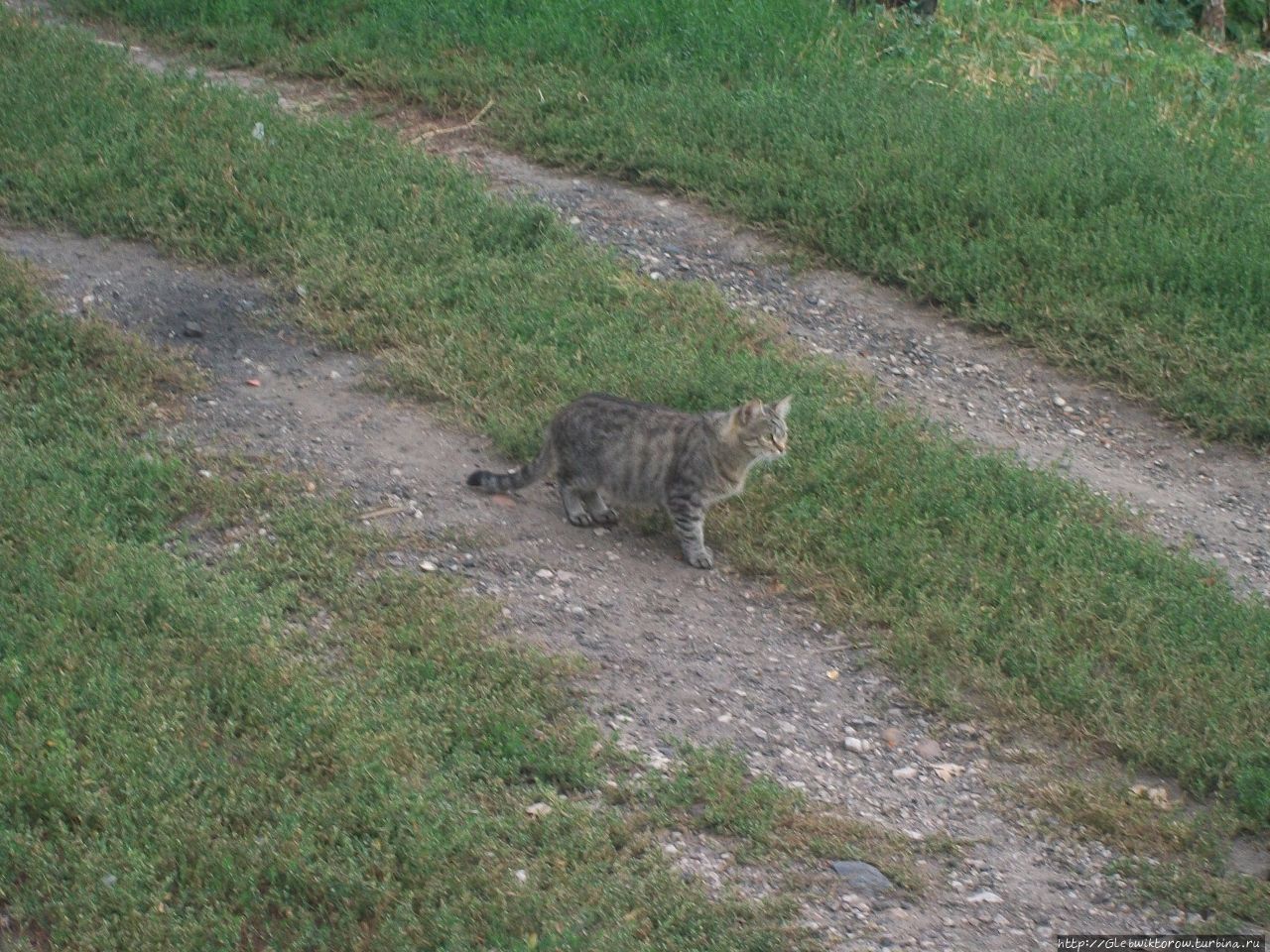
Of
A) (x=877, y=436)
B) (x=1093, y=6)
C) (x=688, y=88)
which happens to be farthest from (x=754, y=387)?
(x=1093, y=6)

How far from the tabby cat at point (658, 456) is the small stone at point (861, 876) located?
2312 millimetres

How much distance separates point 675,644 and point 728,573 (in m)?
0.79

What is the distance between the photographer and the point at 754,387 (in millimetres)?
8789

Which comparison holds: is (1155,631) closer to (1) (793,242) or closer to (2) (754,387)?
(2) (754,387)

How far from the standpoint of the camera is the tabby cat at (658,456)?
25.0 ft

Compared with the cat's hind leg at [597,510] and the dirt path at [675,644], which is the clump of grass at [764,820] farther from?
the cat's hind leg at [597,510]

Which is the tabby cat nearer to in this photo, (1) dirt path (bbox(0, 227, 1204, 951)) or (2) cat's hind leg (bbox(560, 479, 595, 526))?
(2) cat's hind leg (bbox(560, 479, 595, 526))

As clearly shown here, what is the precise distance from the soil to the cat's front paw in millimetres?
75

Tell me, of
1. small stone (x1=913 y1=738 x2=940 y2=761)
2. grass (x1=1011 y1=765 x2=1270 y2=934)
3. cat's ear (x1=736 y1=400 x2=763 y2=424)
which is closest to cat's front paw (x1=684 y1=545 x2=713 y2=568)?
cat's ear (x1=736 y1=400 x2=763 y2=424)

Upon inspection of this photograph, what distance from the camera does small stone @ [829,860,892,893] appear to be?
542 centimetres

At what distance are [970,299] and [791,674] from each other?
4.43 meters

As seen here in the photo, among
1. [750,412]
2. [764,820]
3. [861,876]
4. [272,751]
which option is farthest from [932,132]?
[272,751]

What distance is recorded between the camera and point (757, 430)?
766 centimetres

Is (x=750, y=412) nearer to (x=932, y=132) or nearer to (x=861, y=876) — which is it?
(x=861, y=876)
